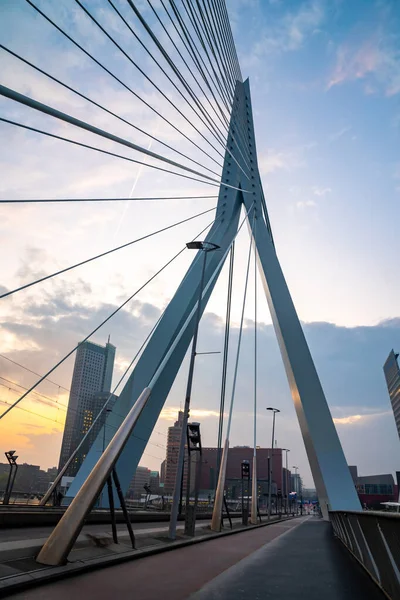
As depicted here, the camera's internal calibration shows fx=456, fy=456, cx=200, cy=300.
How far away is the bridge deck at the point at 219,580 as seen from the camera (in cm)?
498

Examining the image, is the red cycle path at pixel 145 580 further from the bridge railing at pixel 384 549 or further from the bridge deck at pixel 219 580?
the bridge railing at pixel 384 549

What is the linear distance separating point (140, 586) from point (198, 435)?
937 cm

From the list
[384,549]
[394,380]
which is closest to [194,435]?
[384,549]

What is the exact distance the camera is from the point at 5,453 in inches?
1031

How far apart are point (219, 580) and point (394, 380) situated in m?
143

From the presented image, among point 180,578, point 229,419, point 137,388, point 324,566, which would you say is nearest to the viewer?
point 180,578

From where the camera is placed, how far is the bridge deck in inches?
196

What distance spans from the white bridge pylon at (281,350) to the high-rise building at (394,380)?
113 metres

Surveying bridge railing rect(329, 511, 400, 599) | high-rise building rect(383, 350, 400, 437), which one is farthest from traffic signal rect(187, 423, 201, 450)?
high-rise building rect(383, 350, 400, 437)

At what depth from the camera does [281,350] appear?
2212cm

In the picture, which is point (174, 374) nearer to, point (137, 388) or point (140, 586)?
point (137, 388)

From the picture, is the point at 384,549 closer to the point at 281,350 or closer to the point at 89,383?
the point at 281,350

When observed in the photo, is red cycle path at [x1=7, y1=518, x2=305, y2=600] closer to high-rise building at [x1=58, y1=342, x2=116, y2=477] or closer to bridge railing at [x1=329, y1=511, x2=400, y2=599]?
bridge railing at [x1=329, y1=511, x2=400, y2=599]

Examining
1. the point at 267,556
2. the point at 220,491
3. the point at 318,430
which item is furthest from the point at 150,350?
the point at 267,556
